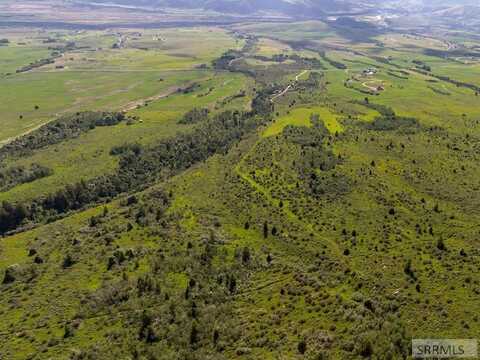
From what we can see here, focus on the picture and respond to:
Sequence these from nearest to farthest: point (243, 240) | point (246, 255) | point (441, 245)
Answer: point (441, 245) < point (246, 255) < point (243, 240)

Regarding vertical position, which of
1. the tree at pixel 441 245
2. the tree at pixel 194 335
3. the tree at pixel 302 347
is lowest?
the tree at pixel 194 335

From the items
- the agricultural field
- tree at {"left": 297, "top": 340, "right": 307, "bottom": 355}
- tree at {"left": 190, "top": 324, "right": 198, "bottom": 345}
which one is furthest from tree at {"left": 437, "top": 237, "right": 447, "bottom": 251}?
tree at {"left": 190, "top": 324, "right": 198, "bottom": 345}

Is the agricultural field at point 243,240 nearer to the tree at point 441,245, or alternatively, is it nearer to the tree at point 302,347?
the tree at point 302,347

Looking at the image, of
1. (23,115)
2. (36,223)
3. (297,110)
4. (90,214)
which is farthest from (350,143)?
(23,115)

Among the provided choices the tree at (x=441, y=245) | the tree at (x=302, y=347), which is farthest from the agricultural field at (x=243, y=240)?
the tree at (x=441, y=245)

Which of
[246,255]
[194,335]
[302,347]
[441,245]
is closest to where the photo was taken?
[302,347]

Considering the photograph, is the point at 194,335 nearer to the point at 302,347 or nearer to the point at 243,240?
the point at 302,347

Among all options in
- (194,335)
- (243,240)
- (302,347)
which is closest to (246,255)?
(243,240)

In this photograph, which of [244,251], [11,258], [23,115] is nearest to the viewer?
[244,251]

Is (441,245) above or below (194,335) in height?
above

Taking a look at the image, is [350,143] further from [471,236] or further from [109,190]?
[109,190]

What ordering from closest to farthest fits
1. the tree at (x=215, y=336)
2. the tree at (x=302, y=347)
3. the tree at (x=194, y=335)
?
1. the tree at (x=302, y=347)
2. the tree at (x=215, y=336)
3. the tree at (x=194, y=335)
